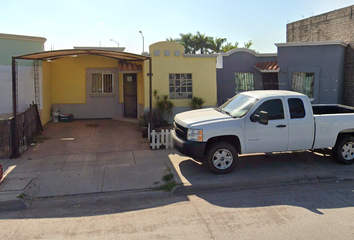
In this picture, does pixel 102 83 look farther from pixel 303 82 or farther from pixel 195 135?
pixel 195 135

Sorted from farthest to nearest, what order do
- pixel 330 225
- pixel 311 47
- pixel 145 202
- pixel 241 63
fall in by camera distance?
pixel 241 63, pixel 311 47, pixel 145 202, pixel 330 225

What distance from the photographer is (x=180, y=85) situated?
13.5m

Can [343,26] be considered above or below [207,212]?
above

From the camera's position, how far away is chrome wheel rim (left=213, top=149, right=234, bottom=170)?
286 inches

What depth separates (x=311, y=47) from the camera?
45.4ft

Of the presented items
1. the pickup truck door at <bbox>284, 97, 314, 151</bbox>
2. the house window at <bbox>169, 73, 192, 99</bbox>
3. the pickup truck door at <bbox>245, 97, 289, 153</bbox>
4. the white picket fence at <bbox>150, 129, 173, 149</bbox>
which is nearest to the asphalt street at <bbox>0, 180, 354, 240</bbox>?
the pickup truck door at <bbox>245, 97, 289, 153</bbox>

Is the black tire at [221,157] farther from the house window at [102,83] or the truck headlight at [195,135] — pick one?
the house window at [102,83]

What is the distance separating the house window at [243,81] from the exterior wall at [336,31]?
4.11 m

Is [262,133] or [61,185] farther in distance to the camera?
[262,133]

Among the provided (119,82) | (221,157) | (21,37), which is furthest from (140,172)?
(119,82)

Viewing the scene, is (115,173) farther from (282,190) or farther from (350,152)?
(350,152)

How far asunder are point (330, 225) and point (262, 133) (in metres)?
2.75

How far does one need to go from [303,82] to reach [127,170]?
31.7 feet

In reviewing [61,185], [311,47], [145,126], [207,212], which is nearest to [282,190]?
[207,212]
